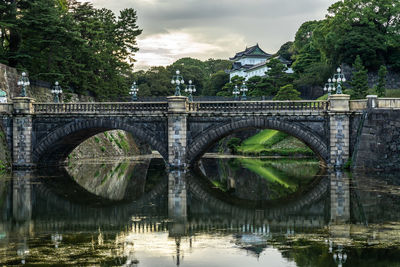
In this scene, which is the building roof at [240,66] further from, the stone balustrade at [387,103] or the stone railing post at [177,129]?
the stone balustrade at [387,103]

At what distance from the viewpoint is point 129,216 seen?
2088cm

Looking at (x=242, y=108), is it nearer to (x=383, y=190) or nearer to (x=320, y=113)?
(x=320, y=113)

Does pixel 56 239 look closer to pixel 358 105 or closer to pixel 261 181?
pixel 261 181

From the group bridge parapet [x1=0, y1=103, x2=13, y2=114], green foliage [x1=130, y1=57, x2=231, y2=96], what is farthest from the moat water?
green foliage [x1=130, y1=57, x2=231, y2=96]

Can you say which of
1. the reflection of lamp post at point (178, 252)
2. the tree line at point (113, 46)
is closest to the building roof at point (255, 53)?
the tree line at point (113, 46)

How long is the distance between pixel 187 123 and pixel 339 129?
11474 millimetres

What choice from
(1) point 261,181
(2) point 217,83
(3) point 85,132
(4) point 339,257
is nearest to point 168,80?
(2) point 217,83

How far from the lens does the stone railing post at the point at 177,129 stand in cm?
4047

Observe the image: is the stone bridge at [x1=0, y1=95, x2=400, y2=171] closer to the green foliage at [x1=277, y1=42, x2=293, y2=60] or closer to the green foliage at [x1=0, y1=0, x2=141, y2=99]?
the green foliage at [x1=0, y1=0, x2=141, y2=99]

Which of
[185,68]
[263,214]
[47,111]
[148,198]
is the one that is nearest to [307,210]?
[263,214]

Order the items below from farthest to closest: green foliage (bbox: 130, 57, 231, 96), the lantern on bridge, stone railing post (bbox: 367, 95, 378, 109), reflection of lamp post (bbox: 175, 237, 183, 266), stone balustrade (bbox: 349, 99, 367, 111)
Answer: green foliage (bbox: 130, 57, 231, 96) → the lantern on bridge → stone balustrade (bbox: 349, 99, 367, 111) → stone railing post (bbox: 367, 95, 378, 109) → reflection of lamp post (bbox: 175, 237, 183, 266)

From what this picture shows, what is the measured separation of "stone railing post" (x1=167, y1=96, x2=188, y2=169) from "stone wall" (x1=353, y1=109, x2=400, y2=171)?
13340mm

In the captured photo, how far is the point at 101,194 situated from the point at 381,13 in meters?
50.9

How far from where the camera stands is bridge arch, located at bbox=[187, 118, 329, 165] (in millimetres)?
39562
